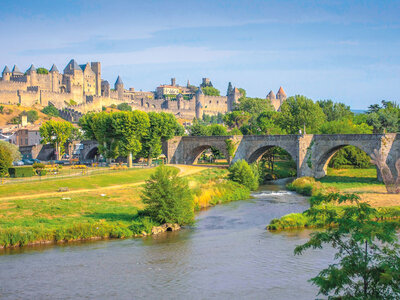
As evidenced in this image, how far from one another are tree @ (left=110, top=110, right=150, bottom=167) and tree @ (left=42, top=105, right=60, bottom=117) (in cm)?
5194

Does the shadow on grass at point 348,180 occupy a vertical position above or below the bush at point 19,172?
below

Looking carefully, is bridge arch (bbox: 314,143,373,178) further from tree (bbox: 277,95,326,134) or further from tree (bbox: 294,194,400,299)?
tree (bbox: 294,194,400,299)

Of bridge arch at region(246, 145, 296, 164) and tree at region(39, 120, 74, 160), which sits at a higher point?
tree at region(39, 120, 74, 160)

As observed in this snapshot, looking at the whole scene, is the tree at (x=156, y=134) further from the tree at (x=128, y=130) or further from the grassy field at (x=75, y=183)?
the grassy field at (x=75, y=183)

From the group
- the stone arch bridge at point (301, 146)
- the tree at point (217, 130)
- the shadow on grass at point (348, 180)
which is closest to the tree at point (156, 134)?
the stone arch bridge at point (301, 146)

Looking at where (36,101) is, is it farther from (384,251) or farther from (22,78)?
(384,251)

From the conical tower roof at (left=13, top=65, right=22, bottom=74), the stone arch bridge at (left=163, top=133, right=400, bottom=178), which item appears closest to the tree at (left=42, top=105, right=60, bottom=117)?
the conical tower roof at (left=13, top=65, right=22, bottom=74)

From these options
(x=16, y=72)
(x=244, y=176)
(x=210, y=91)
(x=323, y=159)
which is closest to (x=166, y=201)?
(x=244, y=176)

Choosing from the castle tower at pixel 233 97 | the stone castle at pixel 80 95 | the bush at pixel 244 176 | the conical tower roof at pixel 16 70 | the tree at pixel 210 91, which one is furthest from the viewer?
the tree at pixel 210 91

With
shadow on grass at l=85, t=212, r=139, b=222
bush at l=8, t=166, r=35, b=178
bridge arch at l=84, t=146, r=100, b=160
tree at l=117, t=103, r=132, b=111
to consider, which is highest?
tree at l=117, t=103, r=132, b=111

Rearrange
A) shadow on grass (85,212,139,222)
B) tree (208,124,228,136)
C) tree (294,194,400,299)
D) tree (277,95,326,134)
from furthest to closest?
tree (208,124,228,136)
tree (277,95,326,134)
shadow on grass (85,212,139,222)
tree (294,194,400,299)

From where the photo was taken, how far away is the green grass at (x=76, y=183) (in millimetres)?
34250

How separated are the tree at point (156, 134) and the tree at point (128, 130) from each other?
210cm

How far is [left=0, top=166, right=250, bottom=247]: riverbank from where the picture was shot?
25.2m
